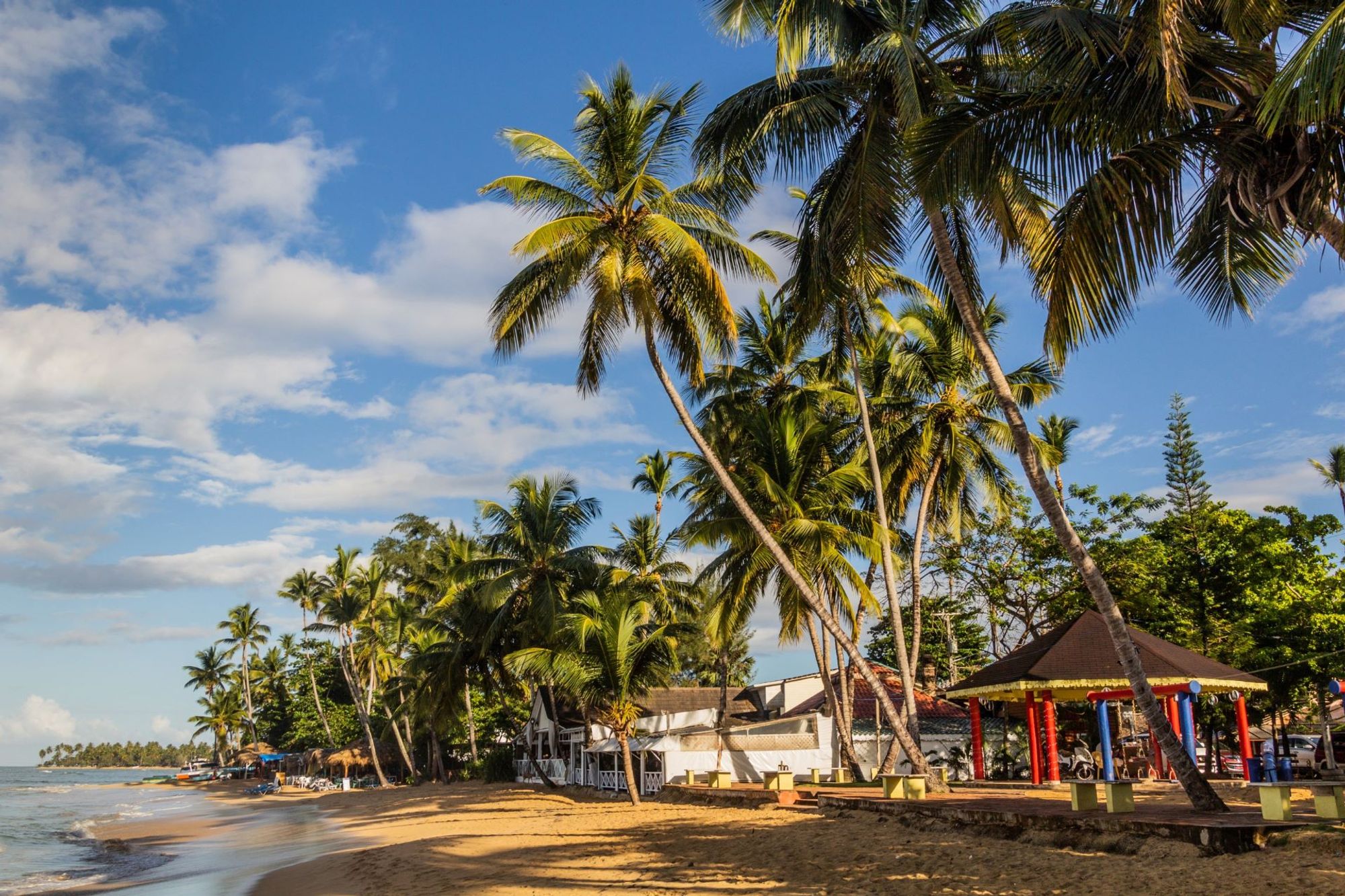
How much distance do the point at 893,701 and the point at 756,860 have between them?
1488cm

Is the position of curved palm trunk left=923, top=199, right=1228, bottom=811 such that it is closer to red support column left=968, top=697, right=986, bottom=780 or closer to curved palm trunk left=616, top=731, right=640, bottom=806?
red support column left=968, top=697, right=986, bottom=780

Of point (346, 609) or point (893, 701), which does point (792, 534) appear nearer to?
point (893, 701)

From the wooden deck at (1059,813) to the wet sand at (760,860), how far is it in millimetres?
176

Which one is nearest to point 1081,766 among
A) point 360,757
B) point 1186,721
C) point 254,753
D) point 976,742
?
point 976,742

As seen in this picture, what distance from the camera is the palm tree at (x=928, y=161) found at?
9328 millimetres

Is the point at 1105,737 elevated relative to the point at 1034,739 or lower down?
elevated

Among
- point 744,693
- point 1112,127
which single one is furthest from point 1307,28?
point 744,693

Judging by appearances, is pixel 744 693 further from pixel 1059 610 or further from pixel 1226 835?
pixel 1226 835

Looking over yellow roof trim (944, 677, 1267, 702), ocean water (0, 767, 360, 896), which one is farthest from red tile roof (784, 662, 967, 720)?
ocean water (0, 767, 360, 896)

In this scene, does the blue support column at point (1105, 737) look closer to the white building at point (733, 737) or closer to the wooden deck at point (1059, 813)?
the wooden deck at point (1059, 813)

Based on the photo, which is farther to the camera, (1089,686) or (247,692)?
(247,692)

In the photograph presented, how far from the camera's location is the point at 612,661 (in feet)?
69.8

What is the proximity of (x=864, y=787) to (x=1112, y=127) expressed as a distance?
543 inches

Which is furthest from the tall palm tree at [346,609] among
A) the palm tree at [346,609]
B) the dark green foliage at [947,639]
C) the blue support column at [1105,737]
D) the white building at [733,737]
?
the blue support column at [1105,737]
